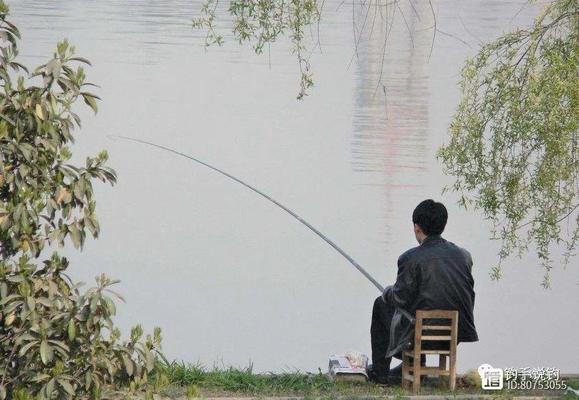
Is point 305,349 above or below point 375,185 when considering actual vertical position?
below

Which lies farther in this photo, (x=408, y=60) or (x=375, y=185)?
(x=408, y=60)

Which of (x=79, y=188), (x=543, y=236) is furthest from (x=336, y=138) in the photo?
(x=79, y=188)

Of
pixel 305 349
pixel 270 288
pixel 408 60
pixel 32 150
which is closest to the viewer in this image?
pixel 32 150

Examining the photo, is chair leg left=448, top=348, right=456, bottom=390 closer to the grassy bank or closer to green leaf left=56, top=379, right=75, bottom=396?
the grassy bank

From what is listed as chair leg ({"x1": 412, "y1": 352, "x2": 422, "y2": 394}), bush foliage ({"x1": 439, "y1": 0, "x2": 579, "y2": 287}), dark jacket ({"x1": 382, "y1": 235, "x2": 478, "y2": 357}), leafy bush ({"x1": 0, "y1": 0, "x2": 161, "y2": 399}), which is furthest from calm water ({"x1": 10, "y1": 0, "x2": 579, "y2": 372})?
leafy bush ({"x1": 0, "y1": 0, "x2": 161, "y2": 399})

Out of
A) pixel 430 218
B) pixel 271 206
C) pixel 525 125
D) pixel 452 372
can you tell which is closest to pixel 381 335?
pixel 452 372

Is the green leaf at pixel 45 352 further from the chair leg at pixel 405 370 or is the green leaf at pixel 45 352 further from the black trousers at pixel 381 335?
the black trousers at pixel 381 335

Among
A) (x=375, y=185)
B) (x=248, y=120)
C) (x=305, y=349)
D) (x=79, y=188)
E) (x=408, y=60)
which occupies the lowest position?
(x=305, y=349)

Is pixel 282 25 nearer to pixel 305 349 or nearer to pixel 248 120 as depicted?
pixel 305 349

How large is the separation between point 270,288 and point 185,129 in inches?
225

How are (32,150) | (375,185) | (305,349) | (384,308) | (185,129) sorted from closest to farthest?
(32,150)
(384,308)
(305,349)
(375,185)
(185,129)

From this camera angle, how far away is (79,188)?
424cm

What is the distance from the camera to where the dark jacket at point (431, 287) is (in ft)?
18.4

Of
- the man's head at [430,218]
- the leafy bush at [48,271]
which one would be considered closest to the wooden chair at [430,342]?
the man's head at [430,218]
